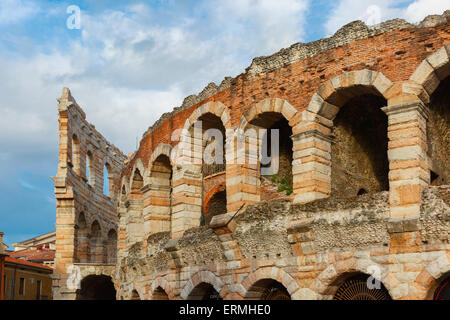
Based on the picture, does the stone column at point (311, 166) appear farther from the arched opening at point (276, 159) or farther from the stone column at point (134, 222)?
the stone column at point (134, 222)

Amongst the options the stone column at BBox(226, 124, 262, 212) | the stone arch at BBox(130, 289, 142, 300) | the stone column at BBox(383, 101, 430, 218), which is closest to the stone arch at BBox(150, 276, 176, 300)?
the stone arch at BBox(130, 289, 142, 300)

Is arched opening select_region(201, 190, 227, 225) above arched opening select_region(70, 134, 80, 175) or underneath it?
underneath

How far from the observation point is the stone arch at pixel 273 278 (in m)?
11.7

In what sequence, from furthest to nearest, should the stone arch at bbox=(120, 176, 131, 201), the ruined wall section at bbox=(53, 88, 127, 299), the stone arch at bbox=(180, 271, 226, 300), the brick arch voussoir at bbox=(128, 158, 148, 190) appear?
the ruined wall section at bbox=(53, 88, 127, 299), the stone arch at bbox=(120, 176, 131, 201), the brick arch voussoir at bbox=(128, 158, 148, 190), the stone arch at bbox=(180, 271, 226, 300)

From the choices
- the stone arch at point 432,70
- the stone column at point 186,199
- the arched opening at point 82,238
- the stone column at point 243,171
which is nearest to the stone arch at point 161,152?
the stone column at point 186,199

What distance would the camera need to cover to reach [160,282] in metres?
15.6

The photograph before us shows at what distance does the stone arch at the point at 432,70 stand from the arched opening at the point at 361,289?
137 inches

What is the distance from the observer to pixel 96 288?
2675 cm

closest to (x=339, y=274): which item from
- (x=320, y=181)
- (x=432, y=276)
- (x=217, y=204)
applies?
(x=432, y=276)

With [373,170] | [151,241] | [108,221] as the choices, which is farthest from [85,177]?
[373,170]

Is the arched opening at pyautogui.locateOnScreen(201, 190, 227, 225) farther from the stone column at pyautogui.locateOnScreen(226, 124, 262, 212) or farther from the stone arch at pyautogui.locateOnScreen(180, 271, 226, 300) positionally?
the stone column at pyautogui.locateOnScreen(226, 124, 262, 212)

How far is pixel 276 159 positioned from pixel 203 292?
361cm

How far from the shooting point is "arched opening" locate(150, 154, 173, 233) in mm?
16906

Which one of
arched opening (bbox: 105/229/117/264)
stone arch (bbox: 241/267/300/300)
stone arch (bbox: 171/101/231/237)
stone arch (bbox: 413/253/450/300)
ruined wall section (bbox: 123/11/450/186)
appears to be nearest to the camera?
stone arch (bbox: 413/253/450/300)
